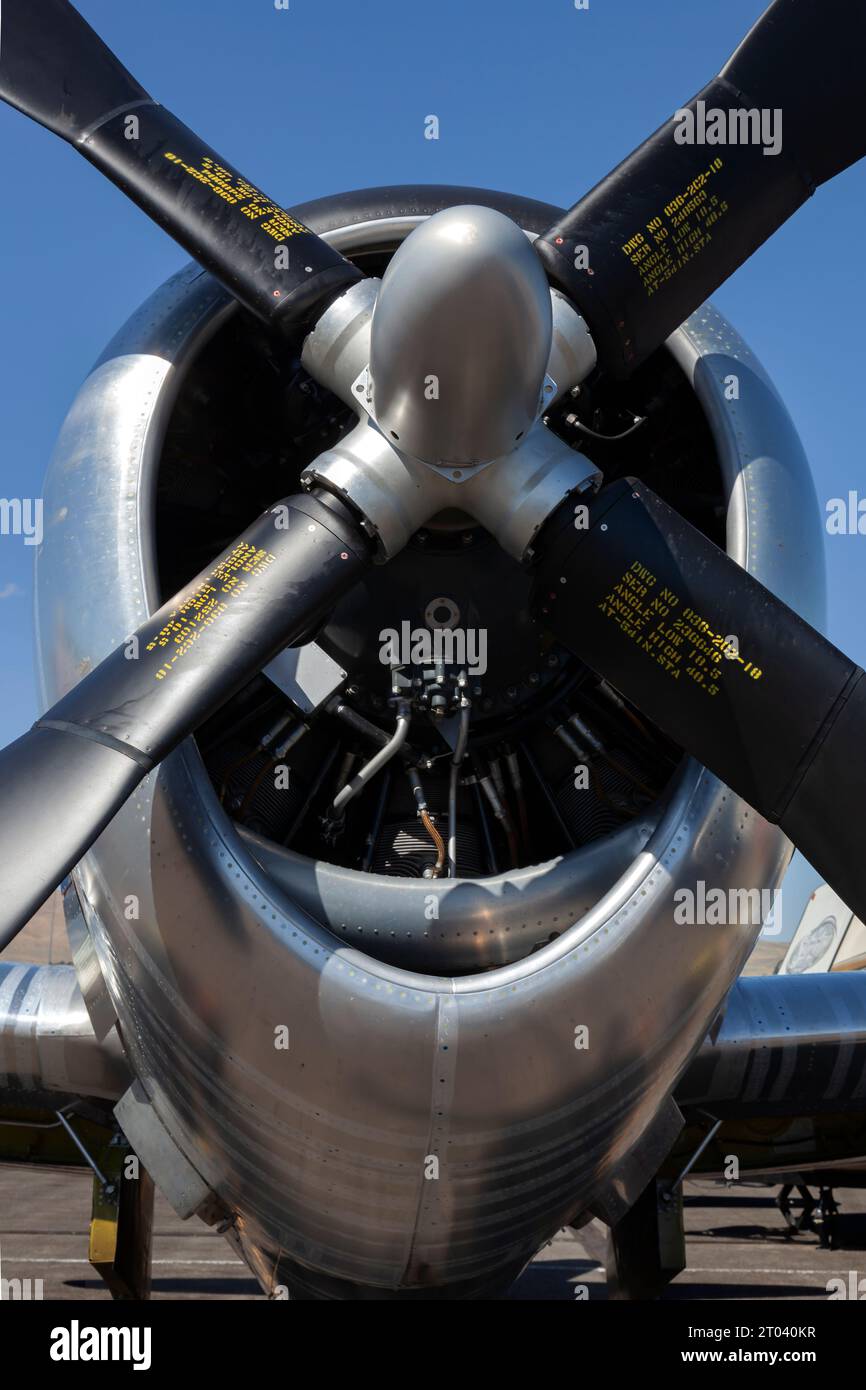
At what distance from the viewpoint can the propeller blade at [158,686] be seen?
3.21 meters

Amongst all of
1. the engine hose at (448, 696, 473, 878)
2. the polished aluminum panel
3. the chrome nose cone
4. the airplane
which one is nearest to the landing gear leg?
the airplane

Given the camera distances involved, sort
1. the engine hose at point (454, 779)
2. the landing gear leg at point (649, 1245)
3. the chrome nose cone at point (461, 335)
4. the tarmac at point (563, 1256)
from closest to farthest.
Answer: the chrome nose cone at point (461, 335) < the engine hose at point (454, 779) < the landing gear leg at point (649, 1245) < the tarmac at point (563, 1256)

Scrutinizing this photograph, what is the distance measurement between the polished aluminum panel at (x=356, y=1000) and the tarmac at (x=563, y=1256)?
2.51m

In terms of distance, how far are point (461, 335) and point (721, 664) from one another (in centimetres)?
118

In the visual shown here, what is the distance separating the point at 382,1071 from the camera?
11.8ft

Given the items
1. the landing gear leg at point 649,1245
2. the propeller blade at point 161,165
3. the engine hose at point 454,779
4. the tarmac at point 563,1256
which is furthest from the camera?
the tarmac at point 563,1256

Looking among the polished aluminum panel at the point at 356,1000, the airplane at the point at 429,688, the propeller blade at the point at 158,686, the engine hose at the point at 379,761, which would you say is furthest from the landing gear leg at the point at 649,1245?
the propeller blade at the point at 158,686

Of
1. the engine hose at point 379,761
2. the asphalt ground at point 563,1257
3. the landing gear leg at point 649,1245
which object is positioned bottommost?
the asphalt ground at point 563,1257

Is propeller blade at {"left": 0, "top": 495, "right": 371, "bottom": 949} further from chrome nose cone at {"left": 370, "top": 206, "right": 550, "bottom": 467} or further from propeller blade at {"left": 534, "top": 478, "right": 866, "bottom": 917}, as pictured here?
propeller blade at {"left": 534, "top": 478, "right": 866, "bottom": 917}

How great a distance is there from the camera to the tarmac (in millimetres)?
10391

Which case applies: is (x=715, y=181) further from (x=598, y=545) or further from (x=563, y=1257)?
(x=563, y=1257)

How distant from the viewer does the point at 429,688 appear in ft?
14.4

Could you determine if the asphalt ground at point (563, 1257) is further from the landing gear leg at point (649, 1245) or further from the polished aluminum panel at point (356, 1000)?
the polished aluminum panel at point (356, 1000)

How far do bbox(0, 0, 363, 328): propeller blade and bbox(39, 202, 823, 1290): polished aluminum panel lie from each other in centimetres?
37
